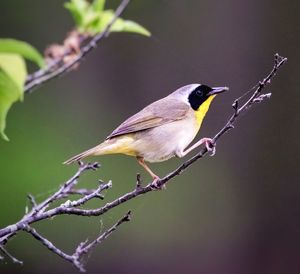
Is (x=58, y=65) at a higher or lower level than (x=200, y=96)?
lower

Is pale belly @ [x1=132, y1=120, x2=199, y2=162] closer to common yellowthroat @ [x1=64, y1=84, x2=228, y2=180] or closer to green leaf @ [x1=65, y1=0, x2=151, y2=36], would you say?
common yellowthroat @ [x1=64, y1=84, x2=228, y2=180]

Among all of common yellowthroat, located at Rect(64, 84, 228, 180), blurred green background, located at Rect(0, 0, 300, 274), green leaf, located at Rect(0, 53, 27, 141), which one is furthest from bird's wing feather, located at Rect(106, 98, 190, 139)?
blurred green background, located at Rect(0, 0, 300, 274)

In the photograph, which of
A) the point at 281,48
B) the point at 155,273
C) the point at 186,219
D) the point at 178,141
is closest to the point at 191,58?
the point at 281,48

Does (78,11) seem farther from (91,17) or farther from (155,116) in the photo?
(155,116)

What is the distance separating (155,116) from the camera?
4.32 meters

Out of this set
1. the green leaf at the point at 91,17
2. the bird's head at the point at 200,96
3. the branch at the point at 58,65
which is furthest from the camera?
the bird's head at the point at 200,96

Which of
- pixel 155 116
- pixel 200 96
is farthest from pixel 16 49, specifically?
pixel 200 96

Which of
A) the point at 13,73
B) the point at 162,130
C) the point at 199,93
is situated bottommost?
the point at 13,73

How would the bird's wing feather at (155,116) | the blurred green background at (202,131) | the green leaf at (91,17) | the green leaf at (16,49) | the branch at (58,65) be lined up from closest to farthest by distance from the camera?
1. the green leaf at (16,49)
2. the branch at (58,65)
3. the green leaf at (91,17)
4. the bird's wing feather at (155,116)
5. the blurred green background at (202,131)

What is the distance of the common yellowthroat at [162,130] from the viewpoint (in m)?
3.99

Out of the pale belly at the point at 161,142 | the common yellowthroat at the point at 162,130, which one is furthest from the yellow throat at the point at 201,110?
the pale belly at the point at 161,142

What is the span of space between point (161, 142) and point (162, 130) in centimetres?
14

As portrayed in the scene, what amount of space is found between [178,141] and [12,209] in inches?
179

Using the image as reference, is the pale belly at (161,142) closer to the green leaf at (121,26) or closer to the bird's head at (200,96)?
the bird's head at (200,96)
